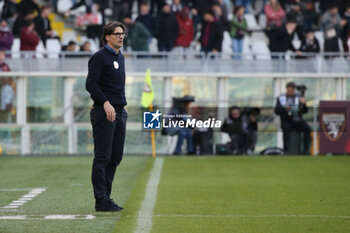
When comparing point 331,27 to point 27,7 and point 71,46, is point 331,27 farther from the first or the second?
point 27,7

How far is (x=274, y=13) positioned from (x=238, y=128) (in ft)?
17.6

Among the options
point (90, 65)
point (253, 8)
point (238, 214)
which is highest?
point (253, 8)

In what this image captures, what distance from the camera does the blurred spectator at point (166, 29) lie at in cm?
2239

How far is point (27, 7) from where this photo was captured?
22641 millimetres

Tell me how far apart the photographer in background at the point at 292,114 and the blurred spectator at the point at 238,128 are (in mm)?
672

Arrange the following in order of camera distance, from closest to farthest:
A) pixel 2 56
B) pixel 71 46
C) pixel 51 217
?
pixel 51 217 < pixel 2 56 < pixel 71 46

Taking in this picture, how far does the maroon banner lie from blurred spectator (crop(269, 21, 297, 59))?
9.75 ft

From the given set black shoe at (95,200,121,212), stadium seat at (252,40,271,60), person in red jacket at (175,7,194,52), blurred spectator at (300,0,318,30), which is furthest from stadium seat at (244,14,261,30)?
black shoe at (95,200,121,212)

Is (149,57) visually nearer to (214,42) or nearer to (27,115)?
(214,42)

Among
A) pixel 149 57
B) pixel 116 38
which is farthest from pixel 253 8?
pixel 116 38

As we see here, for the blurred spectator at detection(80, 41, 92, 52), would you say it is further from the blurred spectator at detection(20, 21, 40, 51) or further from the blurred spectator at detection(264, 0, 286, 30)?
the blurred spectator at detection(264, 0, 286, 30)

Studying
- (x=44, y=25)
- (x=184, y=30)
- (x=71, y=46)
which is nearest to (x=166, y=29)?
(x=184, y=30)

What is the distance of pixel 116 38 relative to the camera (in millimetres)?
8445

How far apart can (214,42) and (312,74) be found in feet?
8.54
